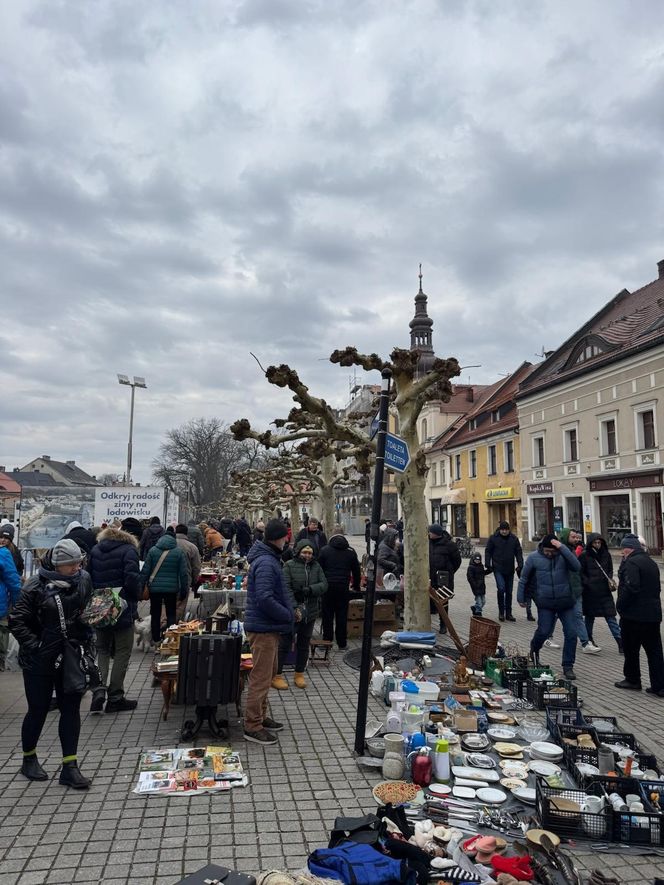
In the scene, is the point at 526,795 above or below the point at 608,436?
below

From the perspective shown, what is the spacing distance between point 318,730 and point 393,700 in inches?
32.3

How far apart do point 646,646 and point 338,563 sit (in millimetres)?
4052

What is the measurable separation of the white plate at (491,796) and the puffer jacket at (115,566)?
3902 millimetres

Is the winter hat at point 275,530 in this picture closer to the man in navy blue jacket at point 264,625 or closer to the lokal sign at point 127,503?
the man in navy blue jacket at point 264,625

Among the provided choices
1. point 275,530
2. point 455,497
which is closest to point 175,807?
point 275,530

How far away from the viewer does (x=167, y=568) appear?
8773mm

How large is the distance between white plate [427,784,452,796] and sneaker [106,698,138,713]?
3.29 metres

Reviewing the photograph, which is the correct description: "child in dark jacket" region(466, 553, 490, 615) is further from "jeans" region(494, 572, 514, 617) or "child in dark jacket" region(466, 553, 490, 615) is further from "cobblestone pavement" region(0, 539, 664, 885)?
"cobblestone pavement" region(0, 539, 664, 885)

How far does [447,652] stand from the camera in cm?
870

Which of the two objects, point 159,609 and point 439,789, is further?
point 159,609

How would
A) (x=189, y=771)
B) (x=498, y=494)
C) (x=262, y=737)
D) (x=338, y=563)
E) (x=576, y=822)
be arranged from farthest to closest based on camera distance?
(x=498, y=494), (x=338, y=563), (x=262, y=737), (x=189, y=771), (x=576, y=822)

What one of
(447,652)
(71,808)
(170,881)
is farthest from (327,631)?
(170,881)

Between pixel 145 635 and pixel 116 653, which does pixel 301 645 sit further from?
pixel 145 635

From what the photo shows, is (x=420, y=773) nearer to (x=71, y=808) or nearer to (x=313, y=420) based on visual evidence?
(x=71, y=808)
